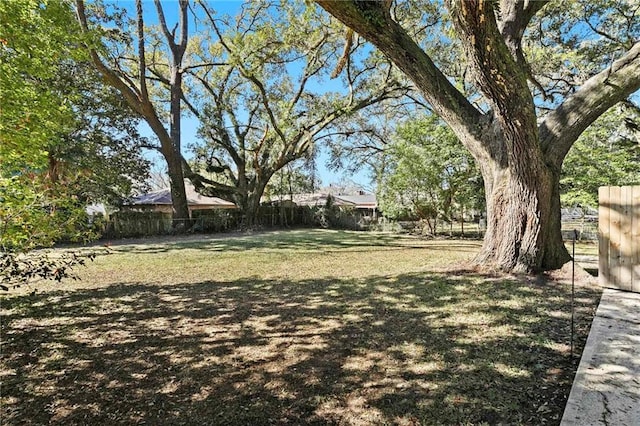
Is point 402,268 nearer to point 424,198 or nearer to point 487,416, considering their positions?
point 487,416

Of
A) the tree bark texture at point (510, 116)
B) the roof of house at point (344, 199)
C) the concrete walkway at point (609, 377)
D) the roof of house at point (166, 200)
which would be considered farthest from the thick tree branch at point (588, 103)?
the roof of house at point (344, 199)

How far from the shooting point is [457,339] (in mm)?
2869

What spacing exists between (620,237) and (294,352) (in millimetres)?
4331

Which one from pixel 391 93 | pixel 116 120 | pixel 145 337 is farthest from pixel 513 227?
pixel 116 120

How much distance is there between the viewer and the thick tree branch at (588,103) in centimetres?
443

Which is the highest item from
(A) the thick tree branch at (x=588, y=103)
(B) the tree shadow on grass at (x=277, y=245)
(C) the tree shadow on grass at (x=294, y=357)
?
(A) the thick tree branch at (x=588, y=103)

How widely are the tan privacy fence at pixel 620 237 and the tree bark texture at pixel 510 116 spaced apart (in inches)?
27.1

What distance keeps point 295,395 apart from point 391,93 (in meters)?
13.8

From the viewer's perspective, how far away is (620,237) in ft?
13.8

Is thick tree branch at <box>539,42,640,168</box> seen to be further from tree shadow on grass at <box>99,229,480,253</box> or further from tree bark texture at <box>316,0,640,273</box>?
tree shadow on grass at <box>99,229,480,253</box>

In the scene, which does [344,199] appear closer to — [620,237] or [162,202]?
[162,202]

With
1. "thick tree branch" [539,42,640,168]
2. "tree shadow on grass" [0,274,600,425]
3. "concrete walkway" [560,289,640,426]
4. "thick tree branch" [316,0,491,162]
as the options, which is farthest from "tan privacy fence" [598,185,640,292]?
"thick tree branch" [316,0,491,162]

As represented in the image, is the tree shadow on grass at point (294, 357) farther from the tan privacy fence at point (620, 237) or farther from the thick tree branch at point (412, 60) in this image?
the thick tree branch at point (412, 60)

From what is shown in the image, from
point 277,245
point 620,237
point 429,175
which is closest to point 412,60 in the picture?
point 620,237
